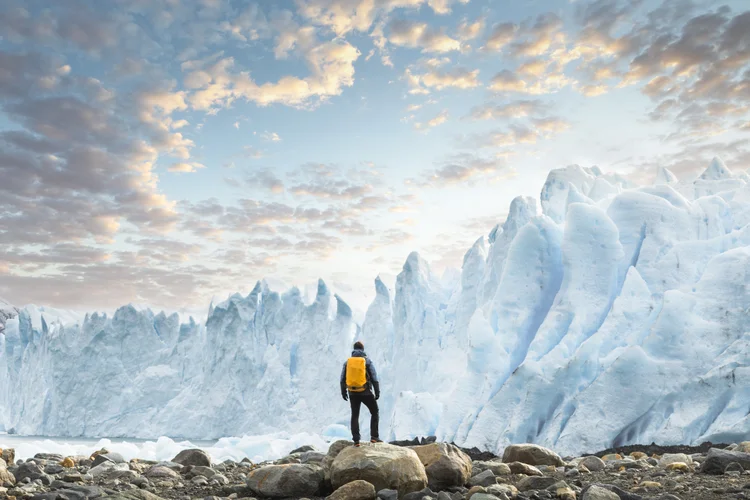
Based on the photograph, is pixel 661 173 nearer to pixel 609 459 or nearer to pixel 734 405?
pixel 734 405

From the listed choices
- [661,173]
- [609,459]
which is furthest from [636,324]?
[661,173]

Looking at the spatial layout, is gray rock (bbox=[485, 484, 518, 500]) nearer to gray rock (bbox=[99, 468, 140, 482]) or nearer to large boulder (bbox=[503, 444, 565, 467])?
large boulder (bbox=[503, 444, 565, 467])

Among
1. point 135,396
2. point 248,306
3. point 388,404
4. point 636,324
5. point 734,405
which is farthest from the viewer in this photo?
point 135,396

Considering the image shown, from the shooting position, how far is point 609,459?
1026cm

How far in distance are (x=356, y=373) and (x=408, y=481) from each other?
1566 millimetres

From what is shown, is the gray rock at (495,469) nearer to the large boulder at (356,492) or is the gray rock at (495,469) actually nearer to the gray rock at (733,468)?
the large boulder at (356,492)

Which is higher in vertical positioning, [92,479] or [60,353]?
[60,353]

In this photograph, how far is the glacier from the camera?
14258 mm

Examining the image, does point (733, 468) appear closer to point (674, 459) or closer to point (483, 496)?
point (674, 459)

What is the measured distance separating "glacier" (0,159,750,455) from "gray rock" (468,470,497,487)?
8138mm

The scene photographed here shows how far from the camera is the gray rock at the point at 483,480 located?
22.8 ft

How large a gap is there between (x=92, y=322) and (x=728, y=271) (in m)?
37.9

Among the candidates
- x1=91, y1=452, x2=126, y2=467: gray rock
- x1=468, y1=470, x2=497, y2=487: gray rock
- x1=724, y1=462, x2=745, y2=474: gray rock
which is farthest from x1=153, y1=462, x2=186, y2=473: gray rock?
x1=724, y1=462, x2=745, y2=474: gray rock

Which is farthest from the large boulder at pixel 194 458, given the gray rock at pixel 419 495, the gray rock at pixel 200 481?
the gray rock at pixel 419 495
